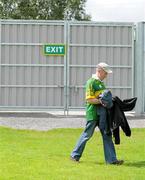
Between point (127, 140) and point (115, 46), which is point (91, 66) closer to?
point (115, 46)

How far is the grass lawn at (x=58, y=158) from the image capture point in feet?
31.6

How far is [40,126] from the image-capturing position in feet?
59.4

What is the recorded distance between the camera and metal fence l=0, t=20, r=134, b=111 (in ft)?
69.4

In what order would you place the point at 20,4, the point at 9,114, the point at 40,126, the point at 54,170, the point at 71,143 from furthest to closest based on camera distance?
the point at 20,4 < the point at 9,114 < the point at 40,126 < the point at 71,143 < the point at 54,170

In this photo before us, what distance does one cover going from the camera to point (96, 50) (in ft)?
69.7

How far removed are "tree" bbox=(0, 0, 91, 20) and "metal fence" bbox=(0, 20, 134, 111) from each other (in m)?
32.8

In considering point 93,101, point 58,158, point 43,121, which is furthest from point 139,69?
point 93,101

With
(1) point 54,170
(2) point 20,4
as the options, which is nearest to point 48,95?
(1) point 54,170

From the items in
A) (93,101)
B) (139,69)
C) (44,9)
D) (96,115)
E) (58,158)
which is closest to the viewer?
(93,101)

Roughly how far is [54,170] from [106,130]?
1.51 meters

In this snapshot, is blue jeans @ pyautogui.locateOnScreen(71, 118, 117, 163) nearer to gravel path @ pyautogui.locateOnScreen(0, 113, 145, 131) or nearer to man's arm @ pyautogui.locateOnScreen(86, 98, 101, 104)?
man's arm @ pyautogui.locateOnScreen(86, 98, 101, 104)

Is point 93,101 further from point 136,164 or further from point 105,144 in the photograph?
point 136,164

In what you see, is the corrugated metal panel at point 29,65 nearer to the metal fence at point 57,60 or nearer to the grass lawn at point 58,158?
the metal fence at point 57,60

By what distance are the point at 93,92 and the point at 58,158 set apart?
55.9 inches
